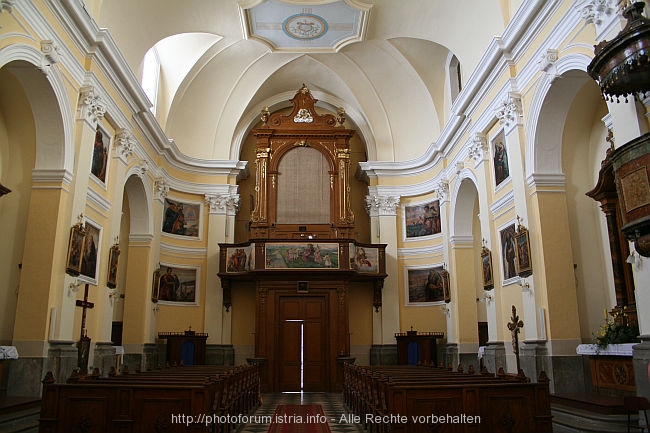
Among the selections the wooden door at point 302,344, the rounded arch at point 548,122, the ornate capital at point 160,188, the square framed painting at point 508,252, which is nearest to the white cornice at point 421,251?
the wooden door at point 302,344

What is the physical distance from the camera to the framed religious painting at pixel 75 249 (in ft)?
34.1

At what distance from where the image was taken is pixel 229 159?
19.2 meters

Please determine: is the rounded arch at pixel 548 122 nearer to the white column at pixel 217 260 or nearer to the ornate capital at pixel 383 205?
the ornate capital at pixel 383 205

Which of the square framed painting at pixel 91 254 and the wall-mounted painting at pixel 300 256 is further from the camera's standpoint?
the wall-mounted painting at pixel 300 256

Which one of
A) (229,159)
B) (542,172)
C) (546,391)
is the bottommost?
(546,391)

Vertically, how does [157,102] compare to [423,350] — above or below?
above

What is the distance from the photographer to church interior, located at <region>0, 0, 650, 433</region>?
341 inches

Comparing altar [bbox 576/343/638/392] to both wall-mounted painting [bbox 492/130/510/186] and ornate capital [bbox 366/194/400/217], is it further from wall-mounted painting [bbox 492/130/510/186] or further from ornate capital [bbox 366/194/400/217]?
ornate capital [bbox 366/194/400/217]

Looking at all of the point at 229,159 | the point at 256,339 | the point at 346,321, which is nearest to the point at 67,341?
the point at 256,339

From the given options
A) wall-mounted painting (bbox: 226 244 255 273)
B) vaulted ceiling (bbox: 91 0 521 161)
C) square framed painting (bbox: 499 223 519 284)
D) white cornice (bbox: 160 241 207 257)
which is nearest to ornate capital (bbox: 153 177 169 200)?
white cornice (bbox: 160 241 207 257)

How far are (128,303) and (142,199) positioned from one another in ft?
9.65

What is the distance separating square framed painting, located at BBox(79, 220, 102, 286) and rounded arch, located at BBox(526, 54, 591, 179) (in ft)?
29.2

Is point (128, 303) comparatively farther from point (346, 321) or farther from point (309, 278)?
point (346, 321)

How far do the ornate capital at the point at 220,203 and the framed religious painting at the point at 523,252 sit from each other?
1048cm
